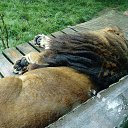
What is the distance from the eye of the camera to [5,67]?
4.64 meters

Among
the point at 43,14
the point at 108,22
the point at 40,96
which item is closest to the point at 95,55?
the point at 40,96

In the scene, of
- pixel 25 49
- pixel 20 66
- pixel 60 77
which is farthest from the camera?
pixel 25 49

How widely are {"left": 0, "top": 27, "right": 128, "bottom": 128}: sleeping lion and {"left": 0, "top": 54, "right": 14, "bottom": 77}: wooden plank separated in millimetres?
121

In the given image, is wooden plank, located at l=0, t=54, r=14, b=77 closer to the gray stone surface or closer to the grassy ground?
the grassy ground

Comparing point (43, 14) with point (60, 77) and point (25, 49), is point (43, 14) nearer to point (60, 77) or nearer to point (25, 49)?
point (25, 49)

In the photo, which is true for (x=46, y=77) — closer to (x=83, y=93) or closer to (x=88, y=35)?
(x=83, y=93)

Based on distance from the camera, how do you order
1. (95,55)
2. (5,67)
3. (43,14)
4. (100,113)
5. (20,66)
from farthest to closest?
1. (43,14)
2. (5,67)
3. (20,66)
4. (95,55)
5. (100,113)

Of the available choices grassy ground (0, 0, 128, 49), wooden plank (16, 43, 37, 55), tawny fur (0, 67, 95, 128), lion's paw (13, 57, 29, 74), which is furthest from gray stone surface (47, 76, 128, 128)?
grassy ground (0, 0, 128, 49)

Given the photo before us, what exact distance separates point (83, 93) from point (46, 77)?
1.24ft

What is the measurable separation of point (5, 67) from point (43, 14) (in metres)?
2.85

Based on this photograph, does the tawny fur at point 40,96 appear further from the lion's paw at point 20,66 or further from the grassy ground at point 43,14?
the grassy ground at point 43,14

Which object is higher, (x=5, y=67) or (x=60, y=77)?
Answer: (x=60, y=77)

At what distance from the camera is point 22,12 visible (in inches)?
284

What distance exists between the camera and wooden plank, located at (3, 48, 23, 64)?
485 centimetres
